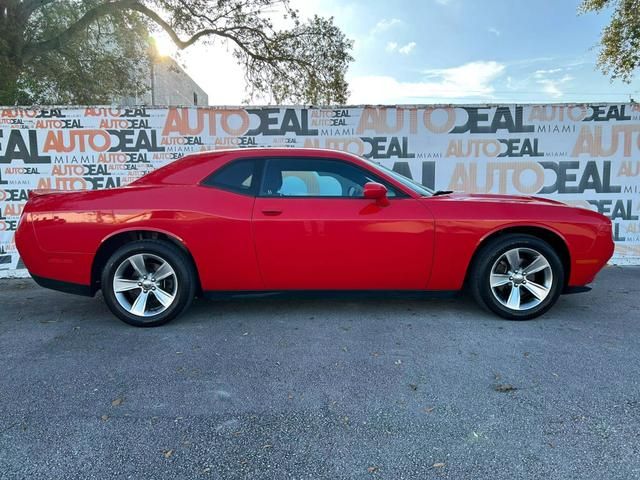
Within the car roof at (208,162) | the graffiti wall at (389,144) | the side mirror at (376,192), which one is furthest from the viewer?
the graffiti wall at (389,144)

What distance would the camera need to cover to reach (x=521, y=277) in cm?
389

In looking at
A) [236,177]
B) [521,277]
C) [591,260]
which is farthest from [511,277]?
[236,177]

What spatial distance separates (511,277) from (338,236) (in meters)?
1.65

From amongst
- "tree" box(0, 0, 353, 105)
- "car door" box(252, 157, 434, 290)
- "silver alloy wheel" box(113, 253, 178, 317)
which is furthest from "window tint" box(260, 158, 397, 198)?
"tree" box(0, 0, 353, 105)

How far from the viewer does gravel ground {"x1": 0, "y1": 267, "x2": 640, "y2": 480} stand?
6.63 ft

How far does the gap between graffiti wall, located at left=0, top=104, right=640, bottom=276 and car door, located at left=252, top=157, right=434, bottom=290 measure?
2.65 m

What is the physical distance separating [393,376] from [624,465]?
1.29 meters

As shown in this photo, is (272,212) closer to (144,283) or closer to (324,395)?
(144,283)

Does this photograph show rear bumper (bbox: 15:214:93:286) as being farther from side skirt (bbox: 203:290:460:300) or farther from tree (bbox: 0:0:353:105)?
tree (bbox: 0:0:353:105)

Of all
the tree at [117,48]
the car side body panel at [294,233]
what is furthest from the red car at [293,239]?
the tree at [117,48]

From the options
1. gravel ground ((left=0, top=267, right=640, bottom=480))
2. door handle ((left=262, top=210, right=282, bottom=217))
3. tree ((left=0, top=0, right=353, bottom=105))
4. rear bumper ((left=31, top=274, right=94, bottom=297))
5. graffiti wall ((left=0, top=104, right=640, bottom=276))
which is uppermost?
tree ((left=0, top=0, right=353, bottom=105))

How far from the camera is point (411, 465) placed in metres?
1.99

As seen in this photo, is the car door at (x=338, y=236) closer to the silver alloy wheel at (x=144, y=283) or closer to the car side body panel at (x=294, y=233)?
the car side body panel at (x=294, y=233)

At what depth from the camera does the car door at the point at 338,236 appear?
146 inches
